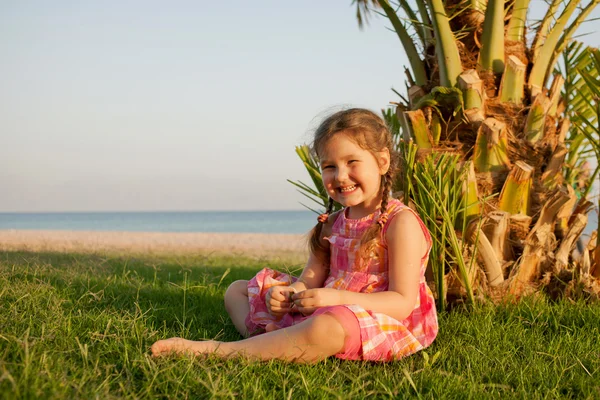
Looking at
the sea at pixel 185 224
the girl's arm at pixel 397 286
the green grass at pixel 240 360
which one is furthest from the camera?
the sea at pixel 185 224

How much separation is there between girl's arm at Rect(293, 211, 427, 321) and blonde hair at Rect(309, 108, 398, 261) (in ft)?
0.32

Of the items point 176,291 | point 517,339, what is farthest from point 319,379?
point 176,291

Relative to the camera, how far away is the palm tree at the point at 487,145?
287 centimetres

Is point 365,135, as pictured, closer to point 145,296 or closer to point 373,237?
point 373,237

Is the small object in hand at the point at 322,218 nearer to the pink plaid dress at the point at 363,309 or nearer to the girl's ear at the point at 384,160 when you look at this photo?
the pink plaid dress at the point at 363,309

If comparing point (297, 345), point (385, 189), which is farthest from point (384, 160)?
point (297, 345)

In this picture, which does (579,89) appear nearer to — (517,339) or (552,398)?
(517,339)

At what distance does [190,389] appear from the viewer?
67.6 inches

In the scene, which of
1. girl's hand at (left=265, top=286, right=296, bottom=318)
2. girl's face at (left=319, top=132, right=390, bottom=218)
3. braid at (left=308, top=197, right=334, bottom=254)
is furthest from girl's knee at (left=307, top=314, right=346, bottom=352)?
braid at (left=308, top=197, right=334, bottom=254)

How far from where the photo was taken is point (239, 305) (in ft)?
8.92

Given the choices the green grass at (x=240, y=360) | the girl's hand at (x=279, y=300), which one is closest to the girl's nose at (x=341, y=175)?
the girl's hand at (x=279, y=300)

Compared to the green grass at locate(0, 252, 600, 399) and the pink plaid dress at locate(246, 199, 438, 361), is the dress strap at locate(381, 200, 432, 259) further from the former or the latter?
the green grass at locate(0, 252, 600, 399)

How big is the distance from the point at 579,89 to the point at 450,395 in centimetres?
267

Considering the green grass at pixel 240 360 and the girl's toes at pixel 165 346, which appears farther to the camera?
the girl's toes at pixel 165 346
